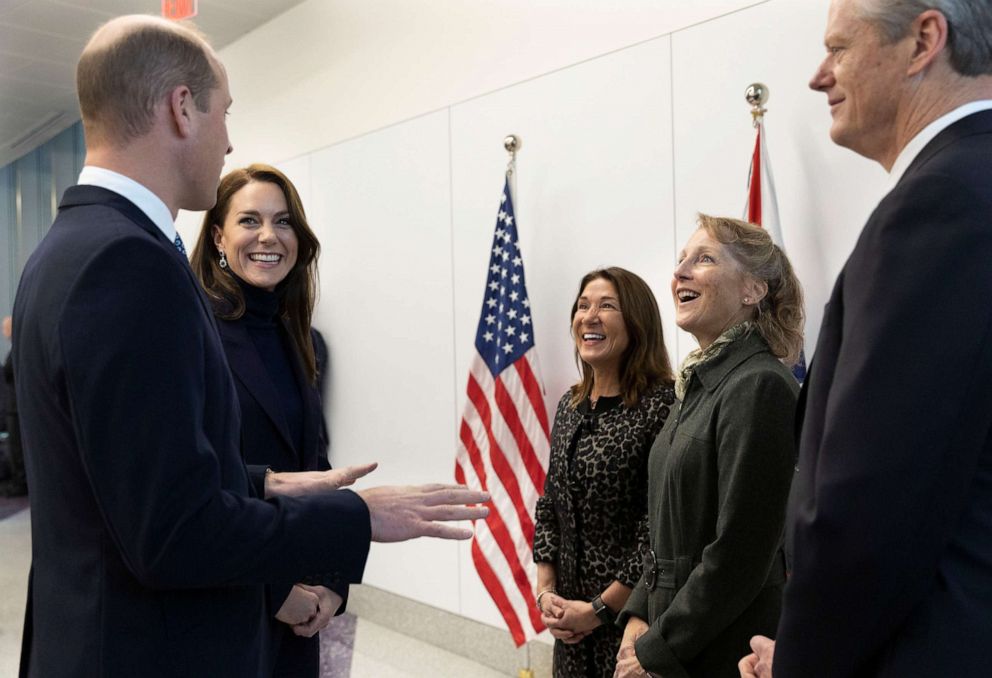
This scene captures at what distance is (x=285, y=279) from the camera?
2.33 metres

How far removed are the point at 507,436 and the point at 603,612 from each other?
117 centimetres

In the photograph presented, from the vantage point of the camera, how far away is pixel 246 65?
6023 mm

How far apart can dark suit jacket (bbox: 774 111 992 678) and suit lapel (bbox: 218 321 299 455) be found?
1274mm

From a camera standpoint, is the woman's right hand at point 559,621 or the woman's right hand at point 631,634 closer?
the woman's right hand at point 631,634

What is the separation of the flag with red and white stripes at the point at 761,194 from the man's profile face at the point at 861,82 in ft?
5.01

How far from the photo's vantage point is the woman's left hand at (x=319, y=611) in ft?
6.30

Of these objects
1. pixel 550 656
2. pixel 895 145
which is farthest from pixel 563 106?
pixel 895 145

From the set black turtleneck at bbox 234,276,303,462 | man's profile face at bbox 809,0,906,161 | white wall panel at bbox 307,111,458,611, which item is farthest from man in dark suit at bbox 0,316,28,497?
man's profile face at bbox 809,0,906,161

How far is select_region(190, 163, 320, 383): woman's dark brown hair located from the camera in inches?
86.1

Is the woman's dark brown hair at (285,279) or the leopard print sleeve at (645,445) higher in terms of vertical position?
the woman's dark brown hair at (285,279)

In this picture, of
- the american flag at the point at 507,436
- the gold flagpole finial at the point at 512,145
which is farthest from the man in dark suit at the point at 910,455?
the gold flagpole finial at the point at 512,145

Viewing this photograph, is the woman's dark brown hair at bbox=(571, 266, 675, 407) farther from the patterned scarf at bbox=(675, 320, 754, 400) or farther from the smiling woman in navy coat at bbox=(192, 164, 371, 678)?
the smiling woman in navy coat at bbox=(192, 164, 371, 678)

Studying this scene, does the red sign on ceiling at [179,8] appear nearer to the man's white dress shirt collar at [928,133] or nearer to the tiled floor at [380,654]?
the tiled floor at [380,654]

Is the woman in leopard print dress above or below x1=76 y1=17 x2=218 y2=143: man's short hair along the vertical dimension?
below
